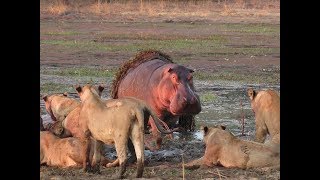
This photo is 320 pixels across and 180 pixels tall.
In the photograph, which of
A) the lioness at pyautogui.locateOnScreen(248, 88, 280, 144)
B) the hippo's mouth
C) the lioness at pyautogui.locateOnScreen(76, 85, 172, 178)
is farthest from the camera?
the hippo's mouth

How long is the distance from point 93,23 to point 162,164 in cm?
2282

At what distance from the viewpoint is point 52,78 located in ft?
58.6

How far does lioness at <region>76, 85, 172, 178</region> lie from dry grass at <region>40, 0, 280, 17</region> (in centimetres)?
2471

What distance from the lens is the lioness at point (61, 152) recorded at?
939cm

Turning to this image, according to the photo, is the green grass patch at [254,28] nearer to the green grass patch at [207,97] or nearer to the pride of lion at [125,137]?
the green grass patch at [207,97]

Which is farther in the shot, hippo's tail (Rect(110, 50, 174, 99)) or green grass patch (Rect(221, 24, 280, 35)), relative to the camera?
green grass patch (Rect(221, 24, 280, 35))

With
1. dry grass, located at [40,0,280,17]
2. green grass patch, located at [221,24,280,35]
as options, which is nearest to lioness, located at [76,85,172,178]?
green grass patch, located at [221,24,280,35]

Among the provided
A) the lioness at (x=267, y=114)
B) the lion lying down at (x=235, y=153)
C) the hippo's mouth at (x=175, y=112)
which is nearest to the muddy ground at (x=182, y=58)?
the lion lying down at (x=235, y=153)

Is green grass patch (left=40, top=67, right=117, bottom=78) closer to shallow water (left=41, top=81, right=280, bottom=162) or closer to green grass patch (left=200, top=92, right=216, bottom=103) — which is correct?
shallow water (left=41, top=81, right=280, bottom=162)

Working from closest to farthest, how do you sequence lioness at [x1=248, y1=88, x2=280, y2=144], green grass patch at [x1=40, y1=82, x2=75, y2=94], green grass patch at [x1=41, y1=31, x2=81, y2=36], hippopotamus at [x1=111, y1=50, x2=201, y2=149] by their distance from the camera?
lioness at [x1=248, y1=88, x2=280, y2=144]
hippopotamus at [x1=111, y1=50, x2=201, y2=149]
green grass patch at [x1=40, y1=82, x2=75, y2=94]
green grass patch at [x1=41, y1=31, x2=81, y2=36]

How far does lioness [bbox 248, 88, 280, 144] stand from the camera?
9977mm
